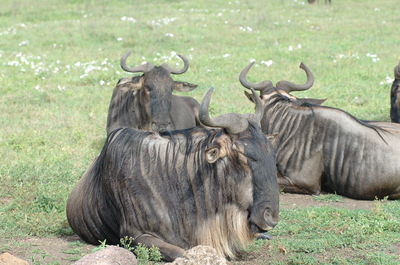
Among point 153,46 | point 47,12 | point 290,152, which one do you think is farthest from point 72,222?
point 47,12

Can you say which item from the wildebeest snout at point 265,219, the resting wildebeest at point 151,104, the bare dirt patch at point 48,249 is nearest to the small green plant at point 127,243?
the bare dirt patch at point 48,249

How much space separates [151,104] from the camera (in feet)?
30.9

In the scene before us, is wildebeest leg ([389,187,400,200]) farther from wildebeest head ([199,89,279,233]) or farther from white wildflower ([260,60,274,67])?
white wildflower ([260,60,274,67])

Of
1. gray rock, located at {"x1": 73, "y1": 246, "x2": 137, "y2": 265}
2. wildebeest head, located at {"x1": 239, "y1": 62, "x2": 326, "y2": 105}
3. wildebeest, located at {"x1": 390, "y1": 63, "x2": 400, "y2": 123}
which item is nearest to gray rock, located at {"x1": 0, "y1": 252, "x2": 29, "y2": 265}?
gray rock, located at {"x1": 73, "y1": 246, "x2": 137, "y2": 265}

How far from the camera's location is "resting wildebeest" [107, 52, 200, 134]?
9.40 m

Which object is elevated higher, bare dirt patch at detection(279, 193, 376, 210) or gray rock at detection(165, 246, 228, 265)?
gray rock at detection(165, 246, 228, 265)

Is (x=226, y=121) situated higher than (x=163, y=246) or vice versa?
(x=226, y=121)

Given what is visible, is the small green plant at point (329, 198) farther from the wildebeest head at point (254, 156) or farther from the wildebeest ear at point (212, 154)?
the wildebeest ear at point (212, 154)

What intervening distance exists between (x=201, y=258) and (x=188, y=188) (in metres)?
1.02

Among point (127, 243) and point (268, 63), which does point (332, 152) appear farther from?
point (268, 63)

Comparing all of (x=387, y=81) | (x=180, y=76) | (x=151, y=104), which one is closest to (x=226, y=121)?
(x=151, y=104)

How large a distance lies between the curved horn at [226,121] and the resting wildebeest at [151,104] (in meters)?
4.07

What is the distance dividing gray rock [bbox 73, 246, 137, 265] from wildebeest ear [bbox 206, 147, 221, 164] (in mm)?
778

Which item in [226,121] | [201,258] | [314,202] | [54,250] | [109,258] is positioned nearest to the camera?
[201,258]
